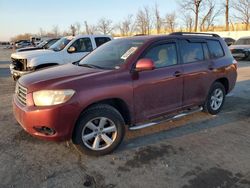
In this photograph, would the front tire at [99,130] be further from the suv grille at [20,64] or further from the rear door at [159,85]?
the suv grille at [20,64]

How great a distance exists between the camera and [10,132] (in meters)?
4.75

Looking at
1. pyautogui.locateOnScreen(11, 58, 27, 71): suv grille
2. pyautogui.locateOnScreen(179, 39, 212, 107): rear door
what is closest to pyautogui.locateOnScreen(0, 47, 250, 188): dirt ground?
pyautogui.locateOnScreen(179, 39, 212, 107): rear door

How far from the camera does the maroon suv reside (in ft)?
11.4

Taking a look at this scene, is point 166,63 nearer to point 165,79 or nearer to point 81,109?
point 165,79

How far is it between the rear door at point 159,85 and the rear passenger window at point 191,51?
0.24 meters

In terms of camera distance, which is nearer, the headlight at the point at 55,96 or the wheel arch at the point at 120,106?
the headlight at the point at 55,96

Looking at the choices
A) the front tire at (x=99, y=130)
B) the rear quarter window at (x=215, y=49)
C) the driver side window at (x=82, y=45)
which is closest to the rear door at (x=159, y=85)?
the front tire at (x=99, y=130)

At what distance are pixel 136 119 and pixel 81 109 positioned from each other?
1.04 m

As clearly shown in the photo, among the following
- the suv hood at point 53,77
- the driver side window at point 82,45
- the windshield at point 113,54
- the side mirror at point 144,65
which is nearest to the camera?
the suv hood at point 53,77

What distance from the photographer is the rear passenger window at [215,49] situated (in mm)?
5461

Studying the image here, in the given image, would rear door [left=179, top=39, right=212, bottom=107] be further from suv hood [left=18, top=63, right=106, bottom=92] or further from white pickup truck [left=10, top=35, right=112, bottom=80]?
white pickup truck [left=10, top=35, right=112, bottom=80]

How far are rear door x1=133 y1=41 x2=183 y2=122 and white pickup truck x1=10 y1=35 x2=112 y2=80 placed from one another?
15.7 ft

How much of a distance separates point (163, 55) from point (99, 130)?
1.74 m

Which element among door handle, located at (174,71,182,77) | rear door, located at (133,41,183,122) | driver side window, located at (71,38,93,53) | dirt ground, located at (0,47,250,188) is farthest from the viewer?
driver side window, located at (71,38,93,53)
